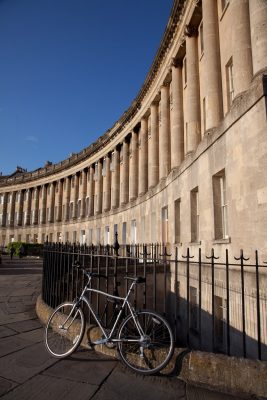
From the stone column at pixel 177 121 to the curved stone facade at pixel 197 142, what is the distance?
6 cm

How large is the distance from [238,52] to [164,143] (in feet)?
38.8

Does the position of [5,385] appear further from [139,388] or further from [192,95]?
[192,95]

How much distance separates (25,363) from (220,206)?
845 centimetres

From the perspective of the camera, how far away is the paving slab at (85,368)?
407cm

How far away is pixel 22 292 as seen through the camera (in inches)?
474

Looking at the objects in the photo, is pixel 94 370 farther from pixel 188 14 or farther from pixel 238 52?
pixel 188 14

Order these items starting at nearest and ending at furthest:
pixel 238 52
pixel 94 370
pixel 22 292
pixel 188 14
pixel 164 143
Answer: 1. pixel 94 370
2. pixel 238 52
3. pixel 22 292
4. pixel 188 14
5. pixel 164 143

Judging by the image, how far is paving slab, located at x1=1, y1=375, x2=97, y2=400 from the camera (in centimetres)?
356

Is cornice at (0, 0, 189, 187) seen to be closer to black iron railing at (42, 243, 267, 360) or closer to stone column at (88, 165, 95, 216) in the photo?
stone column at (88, 165, 95, 216)

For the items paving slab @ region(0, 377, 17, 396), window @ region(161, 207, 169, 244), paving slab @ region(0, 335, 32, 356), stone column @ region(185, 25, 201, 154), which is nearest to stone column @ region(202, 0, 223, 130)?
stone column @ region(185, 25, 201, 154)

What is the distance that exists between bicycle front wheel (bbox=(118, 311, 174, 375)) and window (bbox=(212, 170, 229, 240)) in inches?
282

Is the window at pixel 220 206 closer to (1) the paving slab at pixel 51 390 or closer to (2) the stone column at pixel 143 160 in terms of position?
(1) the paving slab at pixel 51 390

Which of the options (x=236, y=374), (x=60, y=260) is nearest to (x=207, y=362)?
(x=236, y=374)

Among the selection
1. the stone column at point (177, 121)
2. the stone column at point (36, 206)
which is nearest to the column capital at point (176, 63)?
the stone column at point (177, 121)
